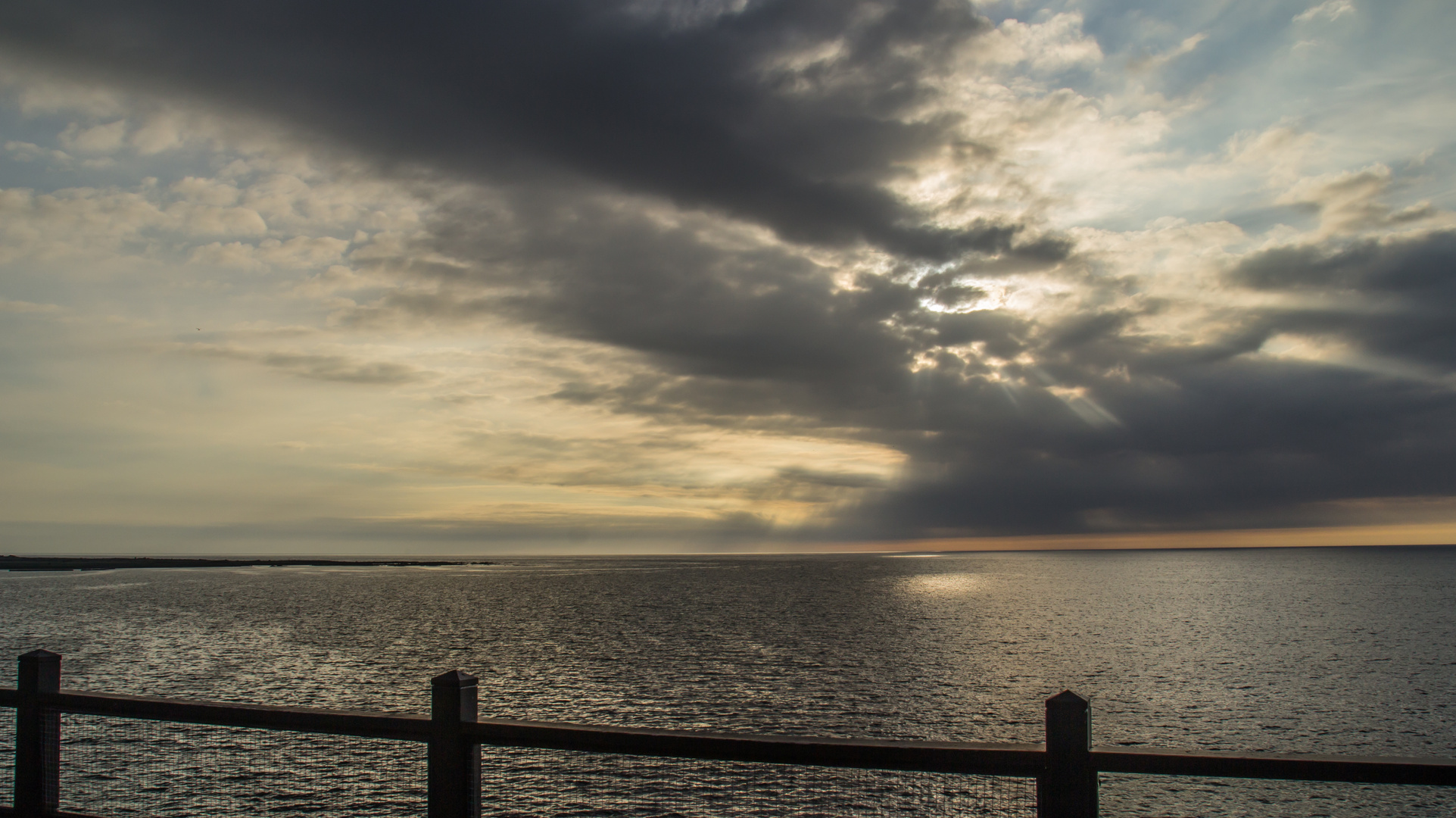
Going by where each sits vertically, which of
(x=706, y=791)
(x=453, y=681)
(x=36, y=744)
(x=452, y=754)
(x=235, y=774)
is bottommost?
(x=706, y=791)

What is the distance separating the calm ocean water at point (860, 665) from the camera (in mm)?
30516

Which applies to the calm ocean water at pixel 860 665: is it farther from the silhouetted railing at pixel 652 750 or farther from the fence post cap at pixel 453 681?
the fence post cap at pixel 453 681

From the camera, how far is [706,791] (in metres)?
20.8

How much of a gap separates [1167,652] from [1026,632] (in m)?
14.1

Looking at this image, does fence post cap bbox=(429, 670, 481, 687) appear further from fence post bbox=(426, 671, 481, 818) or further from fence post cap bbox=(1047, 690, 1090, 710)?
fence post cap bbox=(1047, 690, 1090, 710)

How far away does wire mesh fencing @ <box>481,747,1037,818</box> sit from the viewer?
1886cm

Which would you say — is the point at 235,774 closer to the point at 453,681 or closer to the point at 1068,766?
the point at 453,681

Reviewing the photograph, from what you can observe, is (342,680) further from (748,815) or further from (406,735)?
(406,735)

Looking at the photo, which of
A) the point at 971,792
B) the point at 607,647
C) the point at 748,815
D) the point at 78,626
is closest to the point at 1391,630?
the point at 607,647

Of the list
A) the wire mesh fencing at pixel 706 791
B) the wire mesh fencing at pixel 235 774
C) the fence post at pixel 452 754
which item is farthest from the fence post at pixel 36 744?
the wire mesh fencing at pixel 706 791

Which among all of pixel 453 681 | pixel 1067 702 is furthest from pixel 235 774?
pixel 1067 702

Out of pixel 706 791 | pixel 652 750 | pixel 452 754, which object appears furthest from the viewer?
pixel 706 791

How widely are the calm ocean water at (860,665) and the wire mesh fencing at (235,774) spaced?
760 cm

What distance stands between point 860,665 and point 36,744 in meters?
43.6
